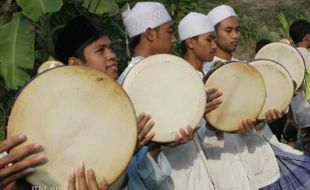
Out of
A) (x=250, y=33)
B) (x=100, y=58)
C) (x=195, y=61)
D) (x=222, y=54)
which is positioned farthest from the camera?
(x=250, y=33)

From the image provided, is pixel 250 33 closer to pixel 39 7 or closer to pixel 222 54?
pixel 222 54

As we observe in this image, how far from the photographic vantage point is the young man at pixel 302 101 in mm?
4582

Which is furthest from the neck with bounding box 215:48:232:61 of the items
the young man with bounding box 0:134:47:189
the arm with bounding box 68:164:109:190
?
the young man with bounding box 0:134:47:189

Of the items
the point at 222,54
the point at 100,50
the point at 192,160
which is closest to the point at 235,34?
the point at 222,54

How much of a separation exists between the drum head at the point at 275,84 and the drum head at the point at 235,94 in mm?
299

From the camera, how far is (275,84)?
3275 mm

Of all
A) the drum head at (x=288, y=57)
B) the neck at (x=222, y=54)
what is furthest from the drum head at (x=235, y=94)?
the drum head at (x=288, y=57)

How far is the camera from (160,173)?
2336 mm

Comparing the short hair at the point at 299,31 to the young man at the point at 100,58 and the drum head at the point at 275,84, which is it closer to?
the drum head at the point at 275,84

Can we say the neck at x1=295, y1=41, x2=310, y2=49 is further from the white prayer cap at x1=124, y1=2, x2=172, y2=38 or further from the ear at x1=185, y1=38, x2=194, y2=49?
the white prayer cap at x1=124, y1=2, x2=172, y2=38

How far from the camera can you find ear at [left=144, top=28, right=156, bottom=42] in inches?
112

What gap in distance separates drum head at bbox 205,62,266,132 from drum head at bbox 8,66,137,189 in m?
1.02

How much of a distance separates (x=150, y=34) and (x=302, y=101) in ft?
7.18

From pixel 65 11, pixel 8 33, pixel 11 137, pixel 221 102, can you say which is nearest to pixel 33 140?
pixel 11 137
